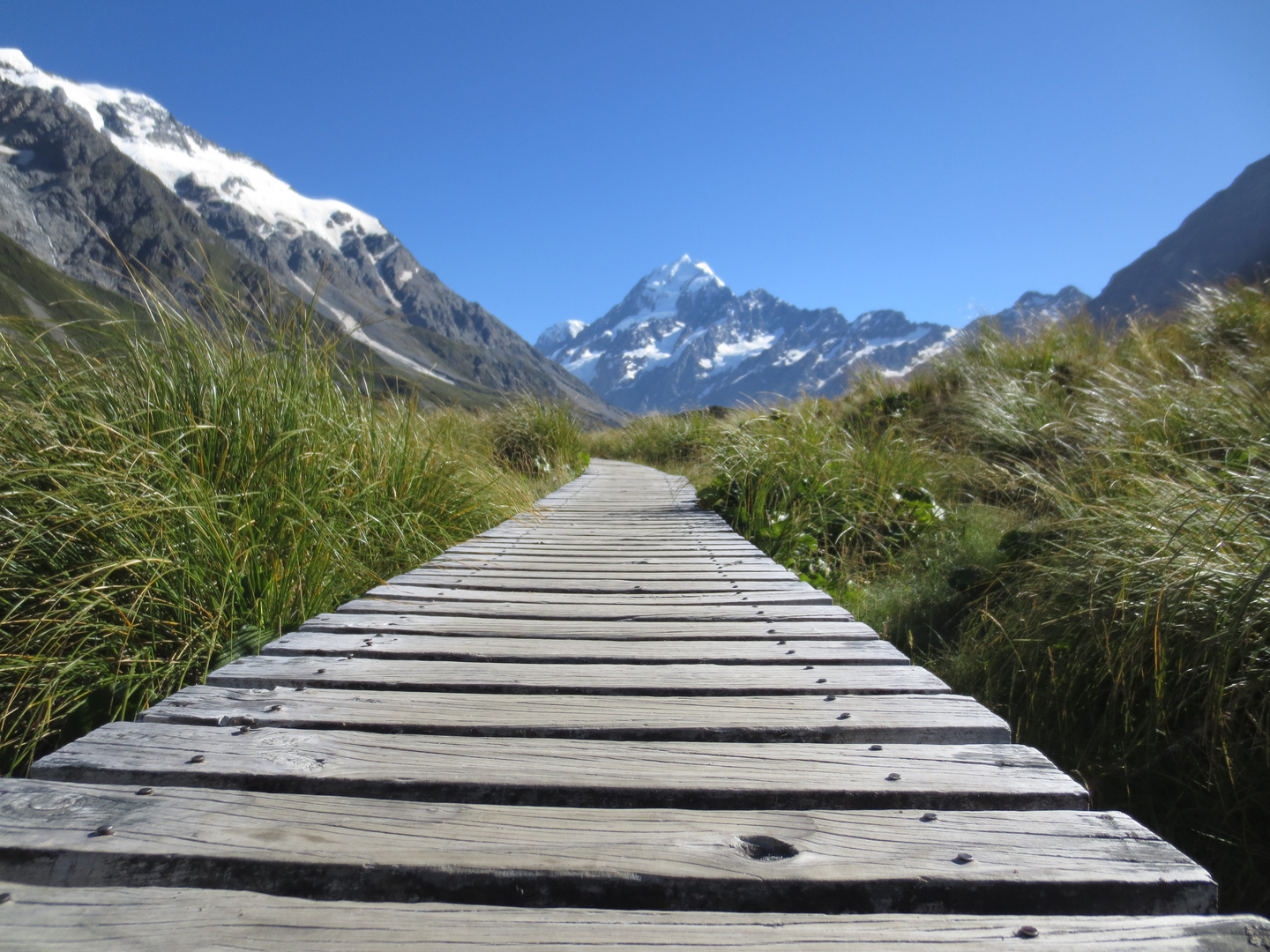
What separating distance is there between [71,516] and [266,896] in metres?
1.59

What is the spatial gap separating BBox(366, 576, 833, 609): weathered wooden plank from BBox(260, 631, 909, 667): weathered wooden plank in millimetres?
433

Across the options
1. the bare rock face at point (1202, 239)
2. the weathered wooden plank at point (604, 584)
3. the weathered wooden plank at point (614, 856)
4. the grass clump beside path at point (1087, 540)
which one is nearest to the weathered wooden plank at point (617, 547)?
the weathered wooden plank at point (604, 584)

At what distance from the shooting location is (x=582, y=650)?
2.00 metres

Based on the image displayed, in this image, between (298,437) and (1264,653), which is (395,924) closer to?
(1264,653)

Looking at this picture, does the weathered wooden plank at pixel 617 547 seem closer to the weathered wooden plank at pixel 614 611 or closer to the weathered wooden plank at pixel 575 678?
the weathered wooden plank at pixel 614 611

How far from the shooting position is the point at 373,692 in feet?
5.36

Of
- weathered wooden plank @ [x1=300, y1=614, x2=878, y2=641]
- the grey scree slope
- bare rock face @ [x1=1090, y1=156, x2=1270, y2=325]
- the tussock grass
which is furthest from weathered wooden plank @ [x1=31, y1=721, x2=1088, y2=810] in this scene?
bare rock face @ [x1=1090, y1=156, x2=1270, y2=325]

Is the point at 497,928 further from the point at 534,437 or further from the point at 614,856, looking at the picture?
the point at 534,437

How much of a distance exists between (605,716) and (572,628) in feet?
2.39

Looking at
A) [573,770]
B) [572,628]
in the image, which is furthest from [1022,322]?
[573,770]

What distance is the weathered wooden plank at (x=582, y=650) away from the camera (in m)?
1.89

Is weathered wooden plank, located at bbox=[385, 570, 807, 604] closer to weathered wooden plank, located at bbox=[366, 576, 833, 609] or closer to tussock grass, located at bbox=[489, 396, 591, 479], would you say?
weathered wooden plank, located at bbox=[366, 576, 833, 609]

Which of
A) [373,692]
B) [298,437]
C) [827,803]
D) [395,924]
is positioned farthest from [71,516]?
[827,803]

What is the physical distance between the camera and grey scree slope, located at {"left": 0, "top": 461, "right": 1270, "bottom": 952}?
0.87m
